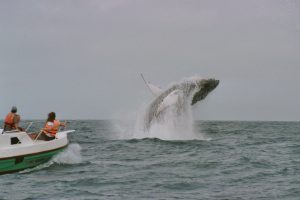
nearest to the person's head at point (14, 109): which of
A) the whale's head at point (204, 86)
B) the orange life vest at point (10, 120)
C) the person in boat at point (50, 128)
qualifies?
the orange life vest at point (10, 120)

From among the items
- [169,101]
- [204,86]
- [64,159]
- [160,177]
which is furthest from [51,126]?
[204,86]

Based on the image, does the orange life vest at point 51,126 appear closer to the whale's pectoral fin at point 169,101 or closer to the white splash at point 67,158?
the white splash at point 67,158

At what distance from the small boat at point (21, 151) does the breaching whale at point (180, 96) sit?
12.0 metres

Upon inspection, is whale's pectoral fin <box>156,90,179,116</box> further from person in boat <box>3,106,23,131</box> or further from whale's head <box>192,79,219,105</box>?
person in boat <box>3,106,23,131</box>

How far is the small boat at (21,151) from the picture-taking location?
14.5m

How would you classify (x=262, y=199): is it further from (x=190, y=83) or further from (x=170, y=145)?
(x=190, y=83)

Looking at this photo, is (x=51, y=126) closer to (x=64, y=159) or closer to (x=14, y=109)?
(x=64, y=159)

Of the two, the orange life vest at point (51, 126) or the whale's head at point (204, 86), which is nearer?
the orange life vest at point (51, 126)

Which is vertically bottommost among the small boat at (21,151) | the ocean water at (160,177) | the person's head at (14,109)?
the ocean water at (160,177)

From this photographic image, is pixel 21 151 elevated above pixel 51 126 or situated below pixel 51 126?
below

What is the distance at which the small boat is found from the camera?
14469 millimetres

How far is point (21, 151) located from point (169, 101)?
45.3ft

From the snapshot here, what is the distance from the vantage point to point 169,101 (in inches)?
1088

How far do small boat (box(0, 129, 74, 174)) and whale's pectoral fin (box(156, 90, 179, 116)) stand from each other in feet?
38.7
